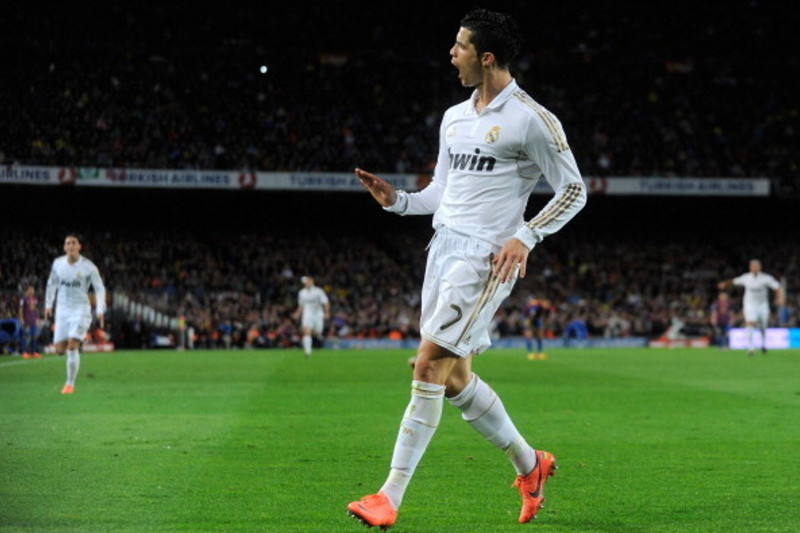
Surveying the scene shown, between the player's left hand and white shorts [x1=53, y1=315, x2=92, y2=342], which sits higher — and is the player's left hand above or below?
above

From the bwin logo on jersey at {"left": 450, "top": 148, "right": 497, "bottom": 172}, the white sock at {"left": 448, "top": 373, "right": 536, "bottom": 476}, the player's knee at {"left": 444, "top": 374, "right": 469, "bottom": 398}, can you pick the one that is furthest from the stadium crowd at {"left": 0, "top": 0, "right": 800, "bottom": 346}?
the bwin logo on jersey at {"left": 450, "top": 148, "right": 497, "bottom": 172}

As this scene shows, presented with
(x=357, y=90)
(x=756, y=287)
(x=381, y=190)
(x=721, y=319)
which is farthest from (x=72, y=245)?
(x=357, y=90)

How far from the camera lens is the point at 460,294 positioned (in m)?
6.05

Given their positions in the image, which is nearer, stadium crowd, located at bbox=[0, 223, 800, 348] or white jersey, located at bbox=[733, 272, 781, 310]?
white jersey, located at bbox=[733, 272, 781, 310]

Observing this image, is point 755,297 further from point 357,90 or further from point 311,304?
point 357,90

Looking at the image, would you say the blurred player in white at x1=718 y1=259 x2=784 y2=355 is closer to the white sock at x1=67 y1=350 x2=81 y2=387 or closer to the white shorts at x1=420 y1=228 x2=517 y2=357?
the white sock at x1=67 y1=350 x2=81 y2=387

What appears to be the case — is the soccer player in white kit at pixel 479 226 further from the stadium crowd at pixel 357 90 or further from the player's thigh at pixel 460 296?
the stadium crowd at pixel 357 90

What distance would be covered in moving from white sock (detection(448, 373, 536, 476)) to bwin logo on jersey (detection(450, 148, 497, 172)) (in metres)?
1.08

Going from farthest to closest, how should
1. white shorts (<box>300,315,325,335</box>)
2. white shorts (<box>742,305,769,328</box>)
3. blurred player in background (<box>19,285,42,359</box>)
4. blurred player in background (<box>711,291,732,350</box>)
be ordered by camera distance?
blurred player in background (<box>711,291,732,350</box>) → white shorts (<box>300,315,325,335</box>) → blurred player in background (<box>19,285,42,359</box>) → white shorts (<box>742,305,769,328</box>)

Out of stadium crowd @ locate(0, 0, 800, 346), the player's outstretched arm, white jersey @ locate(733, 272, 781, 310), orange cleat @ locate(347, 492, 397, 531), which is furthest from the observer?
stadium crowd @ locate(0, 0, 800, 346)

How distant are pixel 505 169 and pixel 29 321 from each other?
29.0 meters

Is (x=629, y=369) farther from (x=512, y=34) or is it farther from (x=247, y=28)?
(x=247, y=28)

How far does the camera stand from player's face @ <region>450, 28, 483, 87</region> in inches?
244

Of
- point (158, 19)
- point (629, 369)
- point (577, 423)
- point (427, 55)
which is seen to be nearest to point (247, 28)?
point (158, 19)
